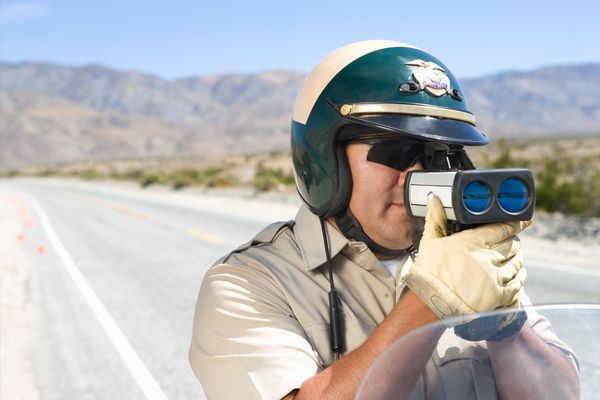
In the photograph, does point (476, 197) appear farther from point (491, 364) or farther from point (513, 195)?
point (491, 364)

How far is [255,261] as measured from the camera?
74.3 inches

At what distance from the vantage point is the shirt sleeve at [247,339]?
161cm

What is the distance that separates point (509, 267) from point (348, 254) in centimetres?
63

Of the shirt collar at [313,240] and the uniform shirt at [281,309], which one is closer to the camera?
the uniform shirt at [281,309]

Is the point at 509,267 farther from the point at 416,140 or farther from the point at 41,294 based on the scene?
the point at 41,294

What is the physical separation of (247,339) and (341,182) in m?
0.53

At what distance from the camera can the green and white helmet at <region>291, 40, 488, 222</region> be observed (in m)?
1.79

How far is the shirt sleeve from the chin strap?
0.28 m

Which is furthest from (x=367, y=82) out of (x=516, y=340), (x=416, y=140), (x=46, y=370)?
(x=46, y=370)

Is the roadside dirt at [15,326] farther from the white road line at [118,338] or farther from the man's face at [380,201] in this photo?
the man's face at [380,201]

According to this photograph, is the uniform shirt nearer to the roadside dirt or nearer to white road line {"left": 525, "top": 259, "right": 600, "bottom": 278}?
the roadside dirt

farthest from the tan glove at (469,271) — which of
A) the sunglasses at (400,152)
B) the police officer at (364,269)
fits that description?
the sunglasses at (400,152)

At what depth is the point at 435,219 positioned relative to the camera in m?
1.46

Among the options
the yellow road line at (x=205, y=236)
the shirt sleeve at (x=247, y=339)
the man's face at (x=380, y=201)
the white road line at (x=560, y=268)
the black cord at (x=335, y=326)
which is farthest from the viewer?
the yellow road line at (x=205, y=236)
